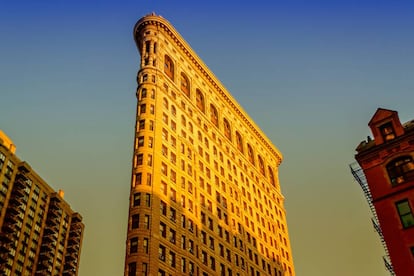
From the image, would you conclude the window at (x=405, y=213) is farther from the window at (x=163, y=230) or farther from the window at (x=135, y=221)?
the window at (x=163, y=230)

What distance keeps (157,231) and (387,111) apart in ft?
108

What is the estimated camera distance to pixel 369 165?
39.6 m

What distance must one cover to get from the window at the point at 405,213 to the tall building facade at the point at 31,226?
85802 mm

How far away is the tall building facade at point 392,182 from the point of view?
34438 millimetres

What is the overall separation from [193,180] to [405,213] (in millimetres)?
42818

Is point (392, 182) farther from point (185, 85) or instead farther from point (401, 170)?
point (185, 85)

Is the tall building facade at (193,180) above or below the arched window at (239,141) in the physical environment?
below

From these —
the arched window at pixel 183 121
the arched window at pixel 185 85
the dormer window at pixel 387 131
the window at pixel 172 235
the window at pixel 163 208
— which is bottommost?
the dormer window at pixel 387 131

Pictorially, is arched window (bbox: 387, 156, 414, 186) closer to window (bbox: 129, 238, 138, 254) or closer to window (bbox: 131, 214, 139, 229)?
window (bbox: 129, 238, 138, 254)

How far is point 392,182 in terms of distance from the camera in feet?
124

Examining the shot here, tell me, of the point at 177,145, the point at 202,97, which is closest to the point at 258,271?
the point at 177,145

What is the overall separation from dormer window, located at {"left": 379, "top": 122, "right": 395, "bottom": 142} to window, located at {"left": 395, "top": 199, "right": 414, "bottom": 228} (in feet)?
20.6

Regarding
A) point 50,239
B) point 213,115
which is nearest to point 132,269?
point 213,115

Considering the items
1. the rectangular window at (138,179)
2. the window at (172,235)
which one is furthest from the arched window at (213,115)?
the window at (172,235)
